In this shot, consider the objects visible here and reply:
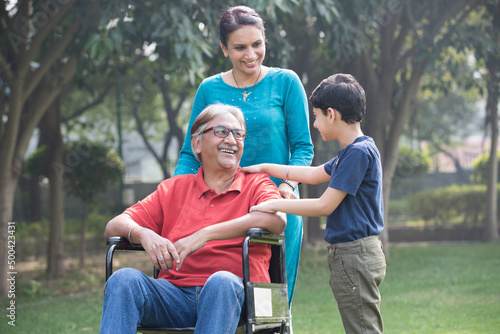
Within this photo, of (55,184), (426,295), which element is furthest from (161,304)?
(55,184)

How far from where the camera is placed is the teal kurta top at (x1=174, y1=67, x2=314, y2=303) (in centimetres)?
307

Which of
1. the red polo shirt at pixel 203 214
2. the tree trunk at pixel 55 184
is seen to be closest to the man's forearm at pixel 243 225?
the red polo shirt at pixel 203 214

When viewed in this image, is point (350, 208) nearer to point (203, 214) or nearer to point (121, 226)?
point (203, 214)

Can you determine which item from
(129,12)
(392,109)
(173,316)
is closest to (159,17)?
(129,12)

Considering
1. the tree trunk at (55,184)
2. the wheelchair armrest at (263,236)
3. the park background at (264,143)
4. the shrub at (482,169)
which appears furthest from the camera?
the shrub at (482,169)

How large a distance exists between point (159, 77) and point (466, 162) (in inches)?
716

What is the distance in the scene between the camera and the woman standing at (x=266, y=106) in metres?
3.02

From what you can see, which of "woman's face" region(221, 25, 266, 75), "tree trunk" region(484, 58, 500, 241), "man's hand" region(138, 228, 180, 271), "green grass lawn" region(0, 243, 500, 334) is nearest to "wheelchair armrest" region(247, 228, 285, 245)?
"man's hand" region(138, 228, 180, 271)

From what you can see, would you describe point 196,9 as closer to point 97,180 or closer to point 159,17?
point 159,17

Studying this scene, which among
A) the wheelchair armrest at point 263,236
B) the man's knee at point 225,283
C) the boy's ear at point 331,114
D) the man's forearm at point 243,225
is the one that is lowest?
the man's knee at point 225,283

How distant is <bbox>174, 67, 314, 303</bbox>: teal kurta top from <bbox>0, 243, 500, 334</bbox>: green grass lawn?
213 cm

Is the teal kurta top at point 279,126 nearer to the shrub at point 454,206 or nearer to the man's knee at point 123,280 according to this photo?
the man's knee at point 123,280

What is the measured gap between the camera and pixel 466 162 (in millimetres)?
26656

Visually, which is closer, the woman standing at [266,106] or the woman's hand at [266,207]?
the woman's hand at [266,207]
